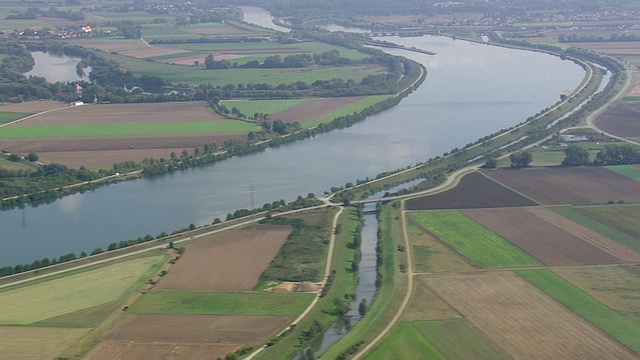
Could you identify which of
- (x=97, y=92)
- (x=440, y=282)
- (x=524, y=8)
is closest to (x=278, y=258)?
(x=440, y=282)

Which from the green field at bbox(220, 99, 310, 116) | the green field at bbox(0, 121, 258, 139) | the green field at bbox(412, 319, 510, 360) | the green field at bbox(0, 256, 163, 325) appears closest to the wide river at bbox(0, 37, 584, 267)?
the green field at bbox(0, 256, 163, 325)

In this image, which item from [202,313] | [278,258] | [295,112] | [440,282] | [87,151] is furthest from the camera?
[295,112]

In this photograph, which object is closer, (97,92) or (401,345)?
(401,345)

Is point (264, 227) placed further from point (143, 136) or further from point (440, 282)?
point (143, 136)

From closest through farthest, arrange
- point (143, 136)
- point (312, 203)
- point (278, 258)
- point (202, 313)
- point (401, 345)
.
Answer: point (401, 345)
point (202, 313)
point (278, 258)
point (312, 203)
point (143, 136)

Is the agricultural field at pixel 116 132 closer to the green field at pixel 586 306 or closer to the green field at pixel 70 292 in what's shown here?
the green field at pixel 70 292

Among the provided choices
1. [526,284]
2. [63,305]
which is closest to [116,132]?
[63,305]

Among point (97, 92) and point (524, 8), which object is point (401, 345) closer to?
point (97, 92)
